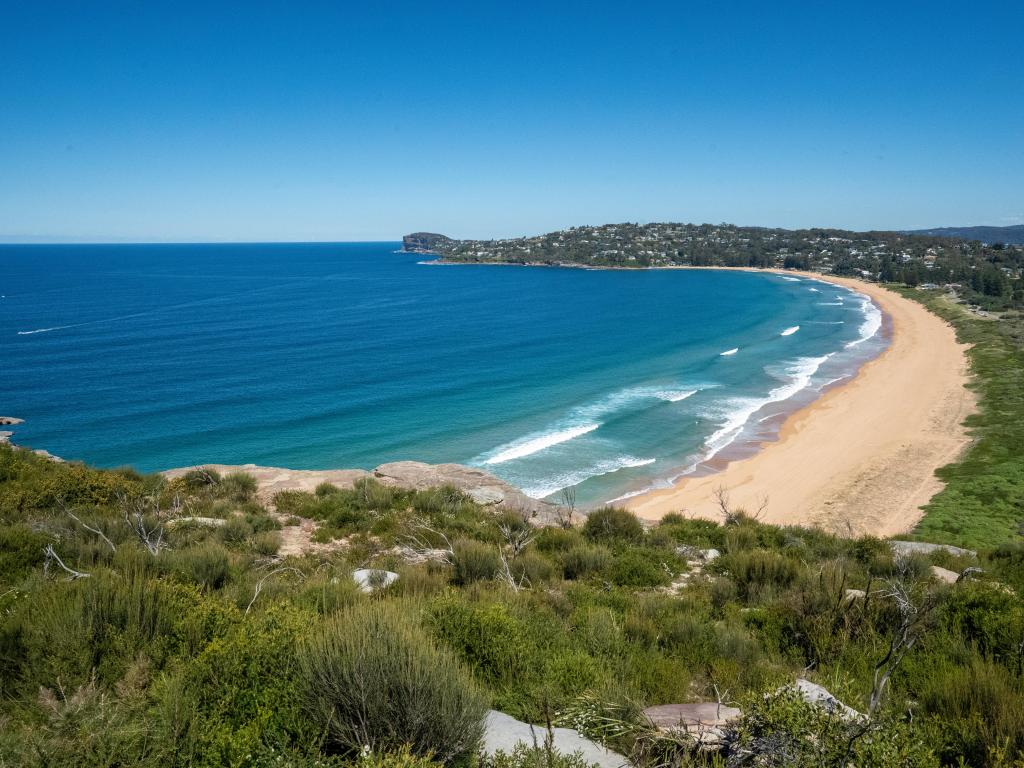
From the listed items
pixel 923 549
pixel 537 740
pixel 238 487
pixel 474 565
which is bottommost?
pixel 923 549

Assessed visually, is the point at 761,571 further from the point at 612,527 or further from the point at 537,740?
the point at 537,740

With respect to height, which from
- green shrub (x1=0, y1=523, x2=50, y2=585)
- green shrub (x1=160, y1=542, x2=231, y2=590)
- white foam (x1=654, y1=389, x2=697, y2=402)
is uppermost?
green shrub (x1=0, y1=523, x2=50, y2=585)

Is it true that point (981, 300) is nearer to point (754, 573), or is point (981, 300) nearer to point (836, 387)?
point (836, 387)

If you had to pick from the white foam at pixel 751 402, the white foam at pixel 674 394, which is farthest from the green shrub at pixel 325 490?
the white foam at pixel 674 394

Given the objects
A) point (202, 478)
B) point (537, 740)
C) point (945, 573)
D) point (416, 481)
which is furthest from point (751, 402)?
point (537, 740)

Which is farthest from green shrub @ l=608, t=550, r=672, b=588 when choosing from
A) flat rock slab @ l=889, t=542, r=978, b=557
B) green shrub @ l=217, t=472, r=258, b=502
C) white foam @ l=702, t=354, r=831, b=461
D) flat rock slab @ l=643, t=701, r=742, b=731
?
white foam @ l=702, t=354, r=831, b=461

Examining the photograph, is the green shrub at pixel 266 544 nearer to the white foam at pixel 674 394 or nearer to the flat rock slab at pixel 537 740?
the flat rock slab at pixel 537 740

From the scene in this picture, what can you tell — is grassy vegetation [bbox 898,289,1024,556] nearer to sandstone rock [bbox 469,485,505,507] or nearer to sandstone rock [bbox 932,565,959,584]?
sandstone rock [bbox 932,565,959,584]

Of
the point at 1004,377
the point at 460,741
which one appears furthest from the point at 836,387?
the point at 460,741
